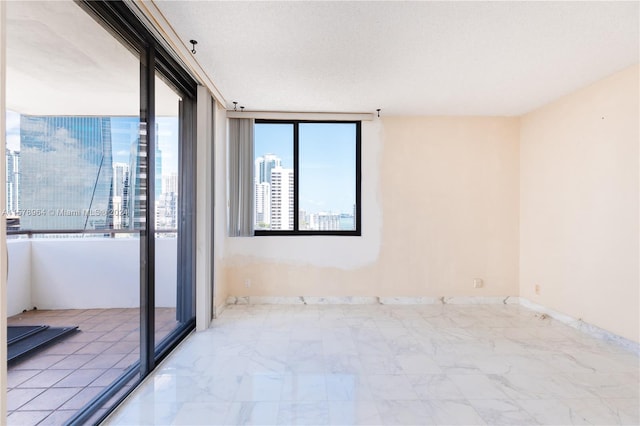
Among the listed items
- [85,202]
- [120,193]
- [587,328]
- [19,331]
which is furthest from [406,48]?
[587,328]

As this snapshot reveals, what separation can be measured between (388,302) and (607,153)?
280 cm

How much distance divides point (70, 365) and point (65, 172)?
1.17m

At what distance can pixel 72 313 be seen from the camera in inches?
68.4

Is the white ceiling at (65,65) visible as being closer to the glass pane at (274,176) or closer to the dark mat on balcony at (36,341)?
the dark mat on balcony at (36,341)

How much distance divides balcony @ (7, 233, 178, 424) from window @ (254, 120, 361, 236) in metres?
2.01

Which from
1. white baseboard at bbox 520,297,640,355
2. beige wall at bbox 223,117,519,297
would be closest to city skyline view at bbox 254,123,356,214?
beige wall at bbox 223,117,519,297

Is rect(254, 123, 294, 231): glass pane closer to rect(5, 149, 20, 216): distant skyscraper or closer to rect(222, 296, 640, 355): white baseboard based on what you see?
rect(222, 296, 640, 355): white baseboard

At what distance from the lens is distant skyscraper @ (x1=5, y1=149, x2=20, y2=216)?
1.19 meters

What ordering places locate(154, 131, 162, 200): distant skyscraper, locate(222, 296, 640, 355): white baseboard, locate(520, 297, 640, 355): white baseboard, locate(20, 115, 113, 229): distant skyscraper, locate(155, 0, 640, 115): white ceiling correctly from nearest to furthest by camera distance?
locate(20, 115, 113, 229): distant skyscraper → locate(155, 0, 640, 115): white ceiling → locate(154, 131, 162, 200): distant skyscraper → locate(520, 297, 640, 355): white baseboard → locate(222, 296, 640, 355): white baseboard

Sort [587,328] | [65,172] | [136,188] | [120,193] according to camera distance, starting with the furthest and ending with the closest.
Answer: [587,328]
[136,188]
[120,193]
[65,172]

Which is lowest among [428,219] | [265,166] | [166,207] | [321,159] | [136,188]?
[428,219]

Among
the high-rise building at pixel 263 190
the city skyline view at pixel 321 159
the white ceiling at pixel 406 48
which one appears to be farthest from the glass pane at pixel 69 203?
the city skyline view at pixel 321 159

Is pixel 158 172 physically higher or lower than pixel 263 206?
higher

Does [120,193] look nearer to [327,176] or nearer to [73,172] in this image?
[73,172]
